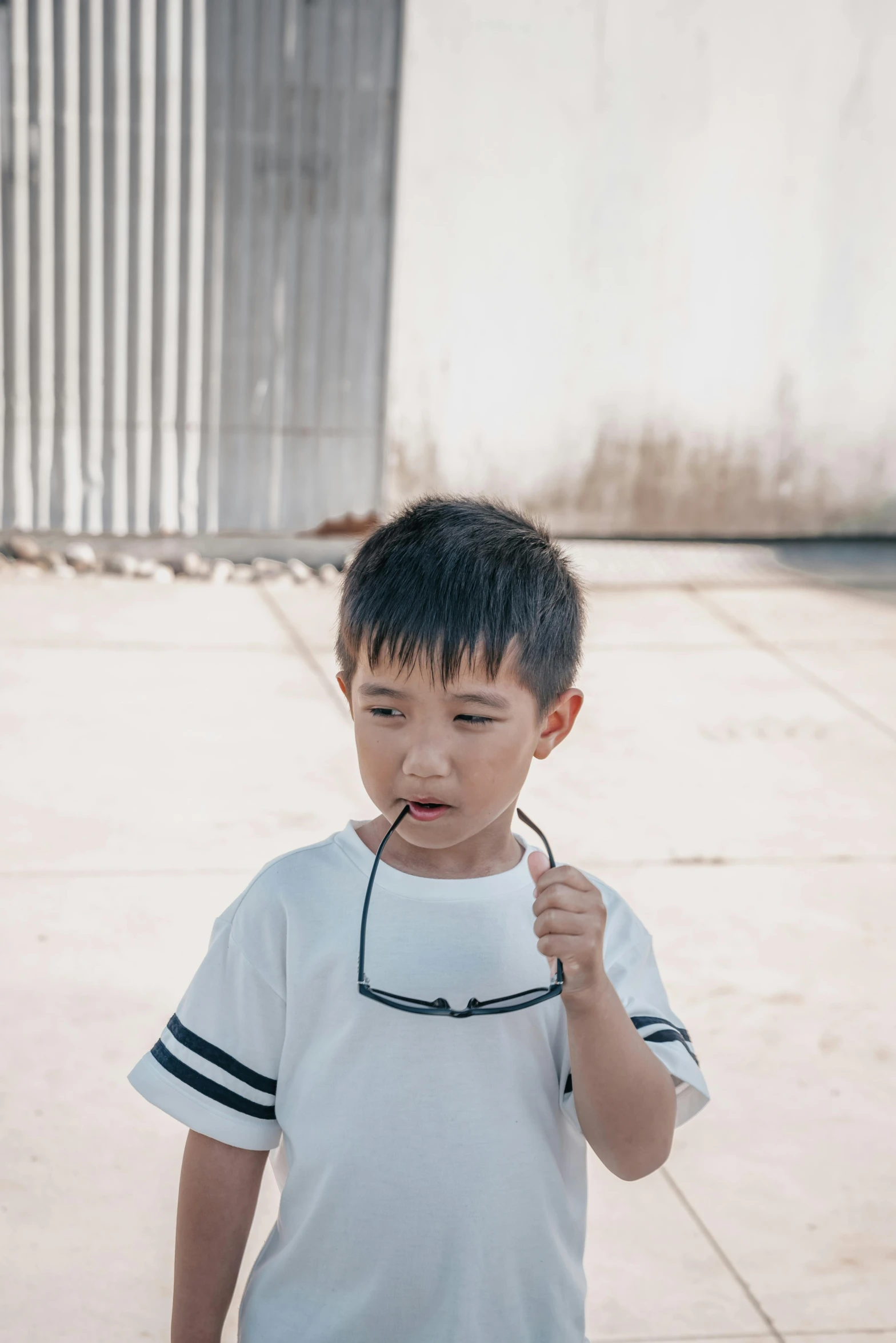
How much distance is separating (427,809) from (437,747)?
53mm

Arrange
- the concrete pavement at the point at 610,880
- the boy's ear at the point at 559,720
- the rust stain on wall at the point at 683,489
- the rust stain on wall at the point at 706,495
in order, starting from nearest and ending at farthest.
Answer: the boy's ear at the point at 559,720
the concrete pavement at the point at 610,880
the rust stain on wall at the point at 683,489
the rust stain on wall at the point at 706,495

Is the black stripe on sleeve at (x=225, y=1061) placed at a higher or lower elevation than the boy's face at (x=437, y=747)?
lower

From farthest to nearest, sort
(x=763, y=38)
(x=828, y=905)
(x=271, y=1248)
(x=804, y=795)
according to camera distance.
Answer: (x=763, y=38) → (x=804, y=795) → (x=828, y=905) → (x=271, y=1248)

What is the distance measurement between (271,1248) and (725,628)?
4548mm

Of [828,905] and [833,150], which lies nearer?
[828,905]

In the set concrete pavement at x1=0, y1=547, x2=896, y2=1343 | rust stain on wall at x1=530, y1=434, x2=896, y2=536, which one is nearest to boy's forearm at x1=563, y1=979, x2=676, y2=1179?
concrete pavement at x1=0, y1=547, x2=896, y2=1343

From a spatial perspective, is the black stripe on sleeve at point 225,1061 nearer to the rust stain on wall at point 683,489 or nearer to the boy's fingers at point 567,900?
the boy's fingers at point 567,900

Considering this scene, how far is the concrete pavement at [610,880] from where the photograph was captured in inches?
88.9

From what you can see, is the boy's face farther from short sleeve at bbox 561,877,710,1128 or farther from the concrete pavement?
the concrete pavement

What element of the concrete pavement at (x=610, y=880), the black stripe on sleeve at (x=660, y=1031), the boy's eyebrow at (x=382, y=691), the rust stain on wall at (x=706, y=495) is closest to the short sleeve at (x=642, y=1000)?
the black stripe on sleeve at (x=660, y=1031)

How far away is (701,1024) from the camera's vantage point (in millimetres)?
2914

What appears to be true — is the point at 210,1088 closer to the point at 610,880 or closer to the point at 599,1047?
the point at 599,1047

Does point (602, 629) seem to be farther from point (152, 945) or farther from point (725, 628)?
point (152, 945)

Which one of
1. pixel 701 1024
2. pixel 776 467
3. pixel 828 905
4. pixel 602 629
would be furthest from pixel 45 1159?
pixel 776 467
